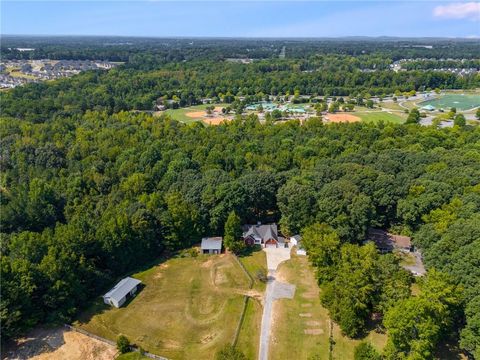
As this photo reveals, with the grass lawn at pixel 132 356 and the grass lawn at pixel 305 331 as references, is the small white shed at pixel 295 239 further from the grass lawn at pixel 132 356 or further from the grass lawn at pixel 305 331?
the grass lawn at pixel 132 356

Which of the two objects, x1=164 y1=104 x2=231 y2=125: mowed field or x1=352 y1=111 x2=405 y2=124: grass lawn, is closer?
x1=352 y1=111 x2=405 y2=124: grass lawn

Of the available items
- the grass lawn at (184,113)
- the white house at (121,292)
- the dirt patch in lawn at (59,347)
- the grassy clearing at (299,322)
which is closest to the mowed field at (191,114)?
the grass lawn at (184,113)

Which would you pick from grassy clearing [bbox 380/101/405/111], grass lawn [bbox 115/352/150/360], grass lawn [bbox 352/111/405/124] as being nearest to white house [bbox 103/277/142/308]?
grass lawn [bbox 115/352/150/360]

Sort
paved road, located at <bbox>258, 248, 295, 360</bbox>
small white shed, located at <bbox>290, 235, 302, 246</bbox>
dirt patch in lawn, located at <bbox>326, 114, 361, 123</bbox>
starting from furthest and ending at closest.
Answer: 1. dirt patch in lawn, located at <bbox>326, 114, 361, 123</bbox>
2. small white shed, located at <bbox>290, 235, 302, 246</bbox>
3. paved road, located at <bbox>258, 248, 295, 360</bbox>

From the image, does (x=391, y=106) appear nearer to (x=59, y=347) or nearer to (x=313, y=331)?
(x=313, y=331)

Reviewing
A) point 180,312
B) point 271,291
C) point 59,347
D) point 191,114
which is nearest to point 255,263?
point 271,291

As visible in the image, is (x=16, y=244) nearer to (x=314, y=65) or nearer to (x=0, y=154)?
(x=0, y=154)

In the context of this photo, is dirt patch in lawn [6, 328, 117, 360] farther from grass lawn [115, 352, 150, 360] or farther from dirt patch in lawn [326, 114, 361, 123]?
dirt patch in lawn [326, 114, 361, 123]
